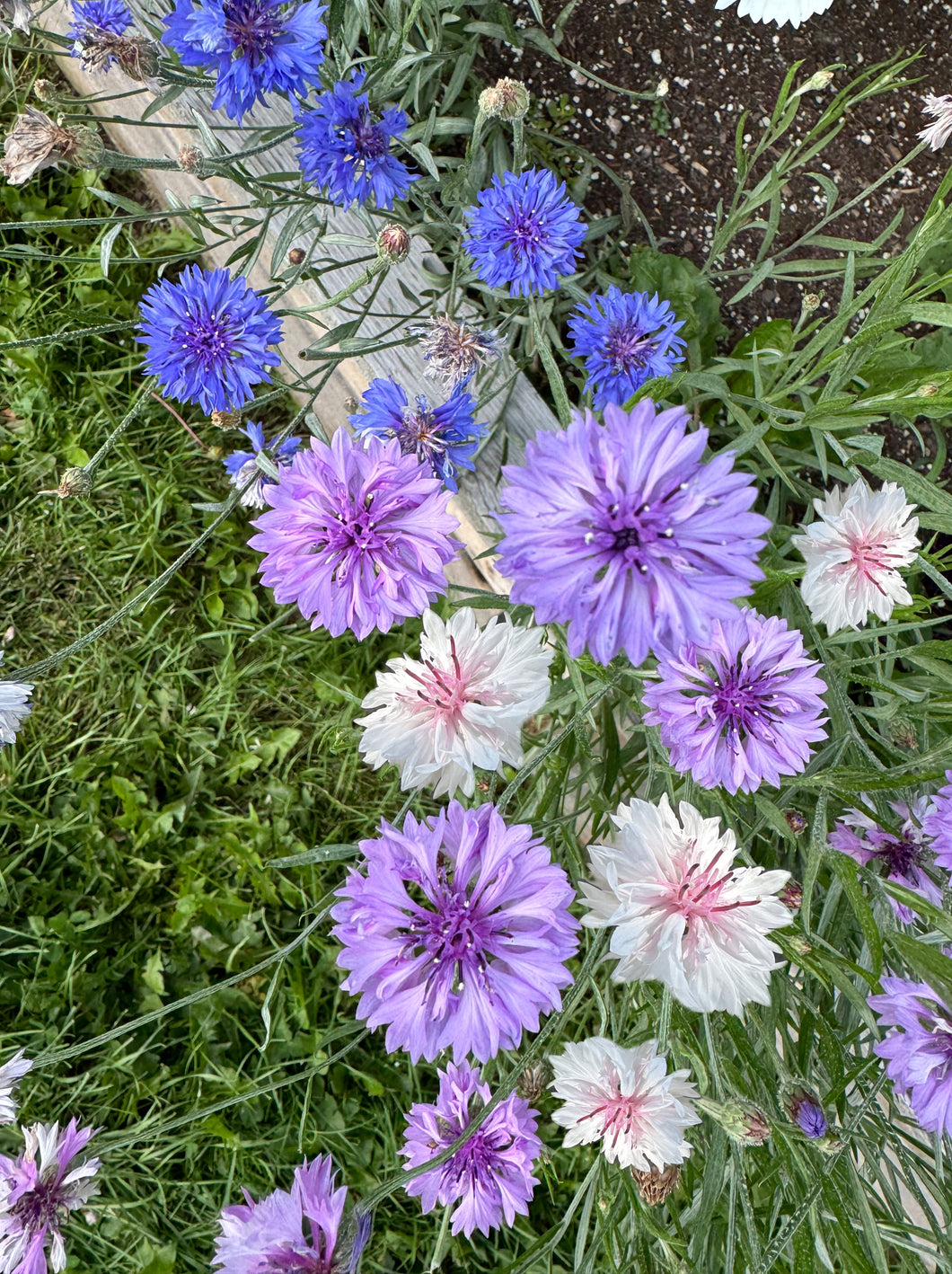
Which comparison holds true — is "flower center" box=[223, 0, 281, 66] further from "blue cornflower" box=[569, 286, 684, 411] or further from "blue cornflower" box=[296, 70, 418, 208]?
"blue cornflower" box=[569, 286, 684, 411]

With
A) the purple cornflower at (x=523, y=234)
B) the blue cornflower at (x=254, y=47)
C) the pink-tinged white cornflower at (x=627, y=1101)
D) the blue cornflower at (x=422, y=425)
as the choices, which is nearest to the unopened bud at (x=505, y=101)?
the purple cornflower at (x=523, y=234)

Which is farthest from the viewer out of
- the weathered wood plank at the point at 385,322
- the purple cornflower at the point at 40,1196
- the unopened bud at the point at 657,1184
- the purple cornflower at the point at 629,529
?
the weathered wood plank at the point at 385,322

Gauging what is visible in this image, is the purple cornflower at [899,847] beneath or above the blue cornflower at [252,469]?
beneath

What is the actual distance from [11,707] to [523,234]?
724 mm

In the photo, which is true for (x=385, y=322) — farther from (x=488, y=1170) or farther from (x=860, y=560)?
(x=488, y=1170)

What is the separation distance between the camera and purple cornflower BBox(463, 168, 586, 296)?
104 cm

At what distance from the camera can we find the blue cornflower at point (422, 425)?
1.00 m

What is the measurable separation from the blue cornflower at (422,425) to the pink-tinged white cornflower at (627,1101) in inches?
23.0

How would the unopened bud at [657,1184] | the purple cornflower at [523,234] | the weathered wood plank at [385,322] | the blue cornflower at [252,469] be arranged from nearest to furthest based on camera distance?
the unopened bud at [657,1184]
the purple cornflower at [523,234]
the blue cornflower at [252,469]
the weathered wood plank at [385,322]

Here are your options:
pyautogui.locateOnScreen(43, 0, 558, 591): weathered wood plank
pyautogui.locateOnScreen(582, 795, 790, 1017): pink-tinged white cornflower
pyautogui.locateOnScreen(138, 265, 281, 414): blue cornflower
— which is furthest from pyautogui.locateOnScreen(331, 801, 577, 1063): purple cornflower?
pyautogui.locateOnScreen(43, 0, 558, 591): weathered wood plank

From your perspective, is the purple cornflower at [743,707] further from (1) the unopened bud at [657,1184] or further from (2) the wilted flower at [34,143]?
(2) the wilted flower at [34,143]

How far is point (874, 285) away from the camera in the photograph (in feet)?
3.08

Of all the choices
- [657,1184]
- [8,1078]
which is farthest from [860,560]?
[8,1078]

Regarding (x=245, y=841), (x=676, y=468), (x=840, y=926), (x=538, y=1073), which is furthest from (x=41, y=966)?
(x=676, y=468)
